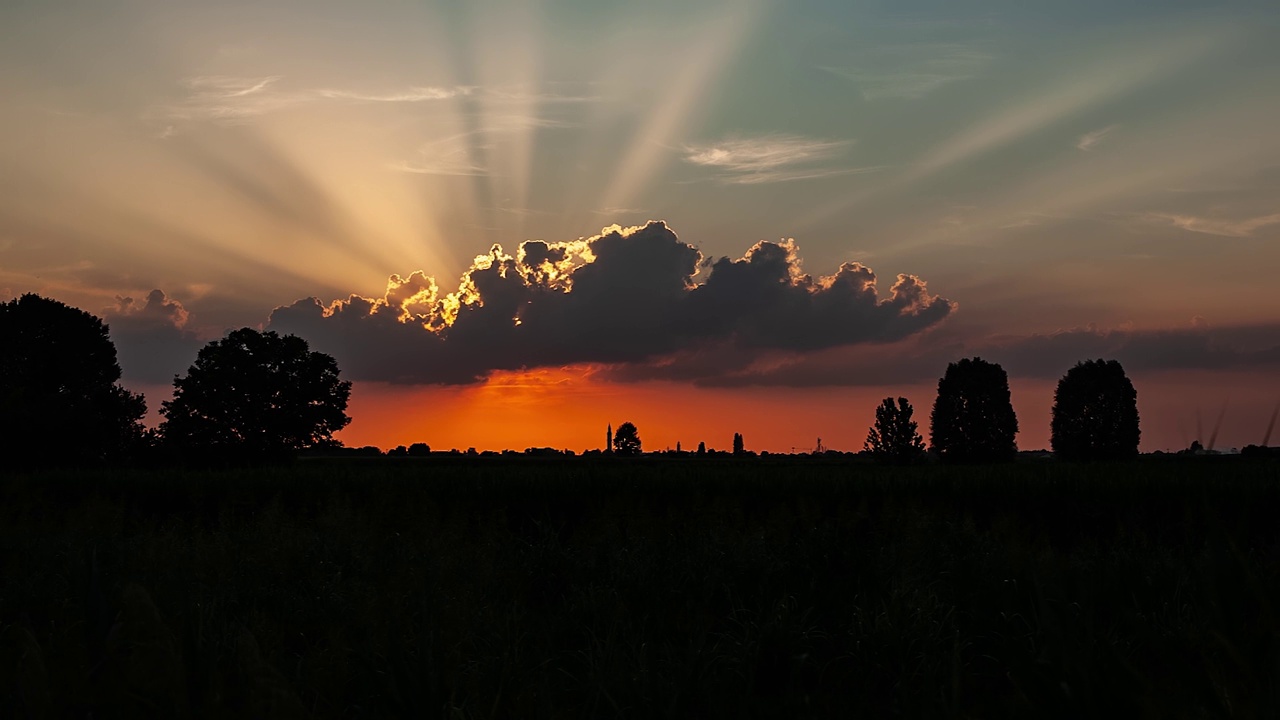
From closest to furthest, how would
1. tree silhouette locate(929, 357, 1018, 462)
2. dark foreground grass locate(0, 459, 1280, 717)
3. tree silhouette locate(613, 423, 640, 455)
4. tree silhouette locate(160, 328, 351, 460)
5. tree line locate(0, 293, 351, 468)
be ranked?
dark foreground grass locate(0, 459, 1280, 717) < tree line locate(0, 293, 351, 468) < tree silhouette locate(160, 328, 351, 460) < tree silhouette locate(929, 357, 1018, 462) < tree silhouette locate(613, 423, 640, 455)

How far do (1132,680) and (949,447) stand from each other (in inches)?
2126

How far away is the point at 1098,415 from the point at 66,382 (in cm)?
5534

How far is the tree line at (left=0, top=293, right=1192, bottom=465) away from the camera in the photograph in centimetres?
4038

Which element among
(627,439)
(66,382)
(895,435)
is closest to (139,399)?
(66,382)

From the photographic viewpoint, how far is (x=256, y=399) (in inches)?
1889

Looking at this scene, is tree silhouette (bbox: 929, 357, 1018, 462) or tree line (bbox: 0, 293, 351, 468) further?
tree silhouette (bbox: 929, 357, 1018, 462)

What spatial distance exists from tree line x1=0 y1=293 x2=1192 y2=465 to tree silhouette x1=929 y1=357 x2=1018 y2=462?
0.06 meters

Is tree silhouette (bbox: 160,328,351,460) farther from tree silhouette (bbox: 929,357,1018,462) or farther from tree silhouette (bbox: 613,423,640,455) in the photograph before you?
tree silhouette (bbox: 613,423,640,455)

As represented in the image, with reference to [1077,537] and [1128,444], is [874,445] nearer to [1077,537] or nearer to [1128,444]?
[1128,444]

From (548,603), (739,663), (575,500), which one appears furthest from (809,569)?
(575,500)

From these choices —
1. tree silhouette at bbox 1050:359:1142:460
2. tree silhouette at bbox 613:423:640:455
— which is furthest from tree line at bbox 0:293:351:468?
tree silhouette at bbox 613:423:640:455

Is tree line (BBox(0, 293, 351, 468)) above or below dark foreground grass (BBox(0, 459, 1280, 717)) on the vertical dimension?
above

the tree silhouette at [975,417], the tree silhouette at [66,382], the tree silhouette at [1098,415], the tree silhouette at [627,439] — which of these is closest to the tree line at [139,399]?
the tree silhouette at [66,382]

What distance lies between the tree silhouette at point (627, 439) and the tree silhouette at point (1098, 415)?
95937mm
